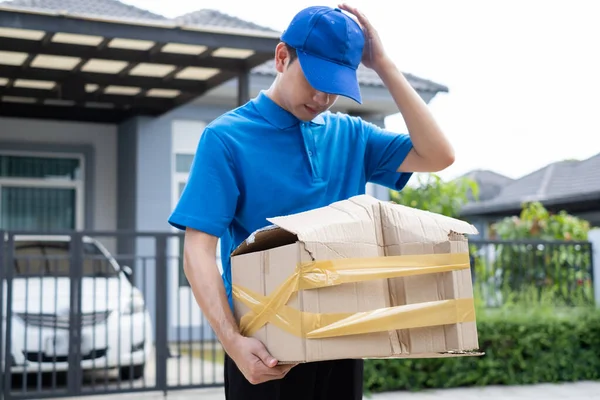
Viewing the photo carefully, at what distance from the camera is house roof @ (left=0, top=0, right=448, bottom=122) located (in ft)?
27.2

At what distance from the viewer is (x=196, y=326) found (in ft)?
34.6

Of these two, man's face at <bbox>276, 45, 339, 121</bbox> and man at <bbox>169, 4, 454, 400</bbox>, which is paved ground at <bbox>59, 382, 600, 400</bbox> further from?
man's face at <bbox>276, 45, 339, 121</bbox>

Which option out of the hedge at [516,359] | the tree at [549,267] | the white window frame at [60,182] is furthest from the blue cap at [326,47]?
the white window frame at [60,182]

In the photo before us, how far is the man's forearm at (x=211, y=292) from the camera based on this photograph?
207 centimetres

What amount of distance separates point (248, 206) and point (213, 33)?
662 cm

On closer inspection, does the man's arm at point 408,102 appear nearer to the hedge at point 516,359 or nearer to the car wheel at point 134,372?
the hedge at point 516,359

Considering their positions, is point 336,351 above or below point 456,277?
below

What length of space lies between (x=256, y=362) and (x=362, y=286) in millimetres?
305

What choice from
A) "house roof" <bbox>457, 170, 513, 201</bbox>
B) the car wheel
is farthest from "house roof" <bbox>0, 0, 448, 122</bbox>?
"house roof" <bbox>457, 170, 513, 201</bbox>

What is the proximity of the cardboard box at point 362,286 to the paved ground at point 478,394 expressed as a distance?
5858 mm

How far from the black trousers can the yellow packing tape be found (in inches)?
11.0

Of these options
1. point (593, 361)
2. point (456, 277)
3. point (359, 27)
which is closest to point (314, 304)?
point (456, 277)

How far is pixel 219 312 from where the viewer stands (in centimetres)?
208

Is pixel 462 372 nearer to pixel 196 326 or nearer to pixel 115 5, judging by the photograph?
pixel 196 326
